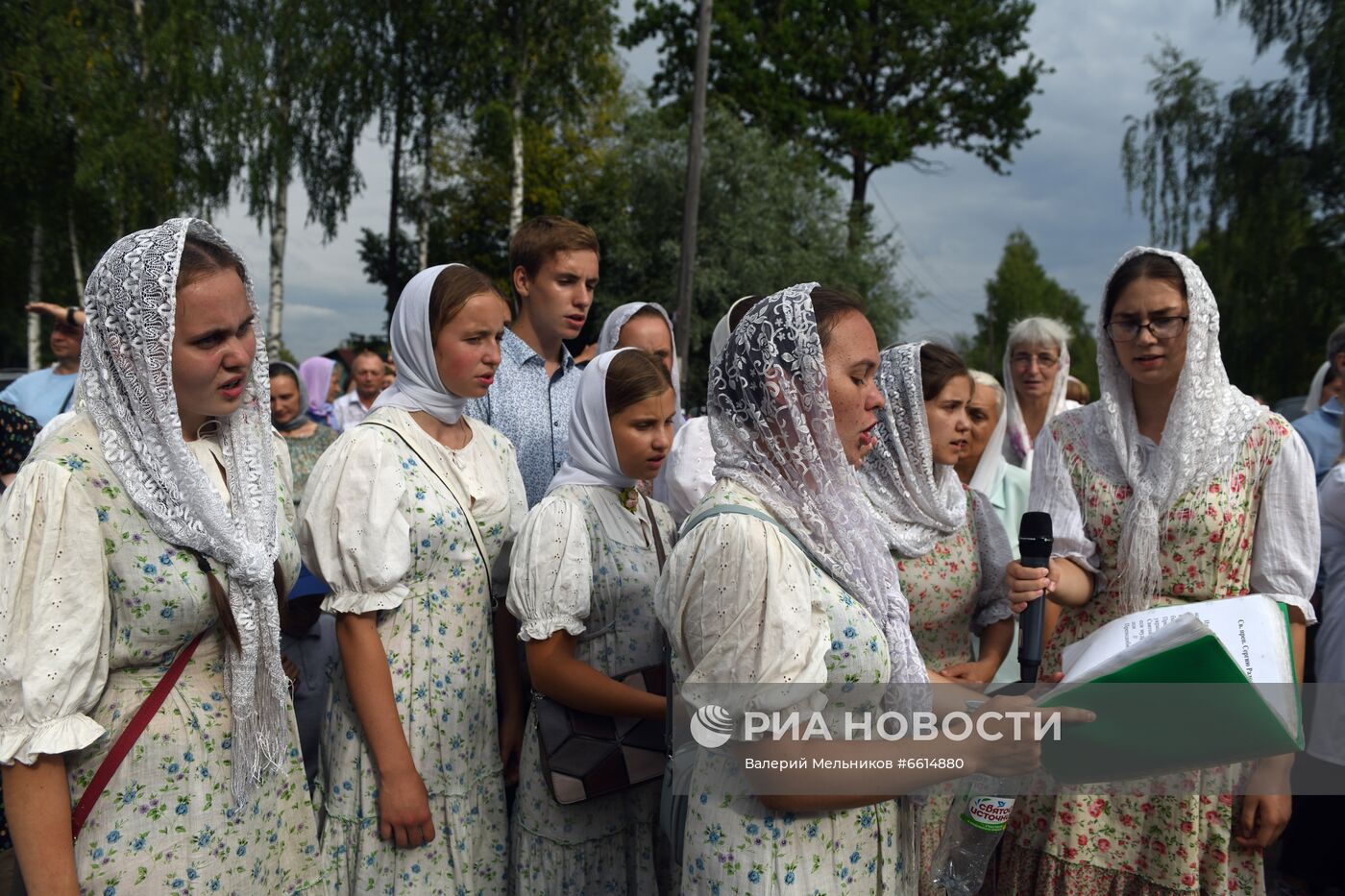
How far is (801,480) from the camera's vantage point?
190cm

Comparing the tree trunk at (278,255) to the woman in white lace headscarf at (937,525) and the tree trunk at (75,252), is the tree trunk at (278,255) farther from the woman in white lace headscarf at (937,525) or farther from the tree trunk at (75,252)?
the woman in white lace headscarf at (937,525)

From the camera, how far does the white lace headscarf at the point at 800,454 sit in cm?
187

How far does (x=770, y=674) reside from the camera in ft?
5.54

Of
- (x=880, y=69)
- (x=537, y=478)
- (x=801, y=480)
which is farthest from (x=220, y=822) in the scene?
(x=880, y=69)

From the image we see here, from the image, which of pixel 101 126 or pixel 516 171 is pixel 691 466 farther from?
pixel 101 126

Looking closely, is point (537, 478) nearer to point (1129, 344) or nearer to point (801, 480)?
point (801, 480)

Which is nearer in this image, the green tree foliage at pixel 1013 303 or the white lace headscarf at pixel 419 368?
the white lace headscarf at pixel 419 368

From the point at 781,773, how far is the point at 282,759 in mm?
1079

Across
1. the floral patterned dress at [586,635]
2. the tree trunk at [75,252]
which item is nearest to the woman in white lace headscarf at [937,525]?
the floral patterned dress at [586,635]

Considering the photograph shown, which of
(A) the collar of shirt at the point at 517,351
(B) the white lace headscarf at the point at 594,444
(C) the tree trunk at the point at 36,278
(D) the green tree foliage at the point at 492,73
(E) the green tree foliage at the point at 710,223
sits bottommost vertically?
(B) the white lace headscarf at the point at 594,444

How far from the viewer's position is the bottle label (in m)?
1.97

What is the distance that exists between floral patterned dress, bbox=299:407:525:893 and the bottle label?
1266mm

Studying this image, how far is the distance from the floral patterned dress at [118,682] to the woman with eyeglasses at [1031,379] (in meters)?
4.04

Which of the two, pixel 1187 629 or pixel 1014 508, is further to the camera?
pixel 1014 508
